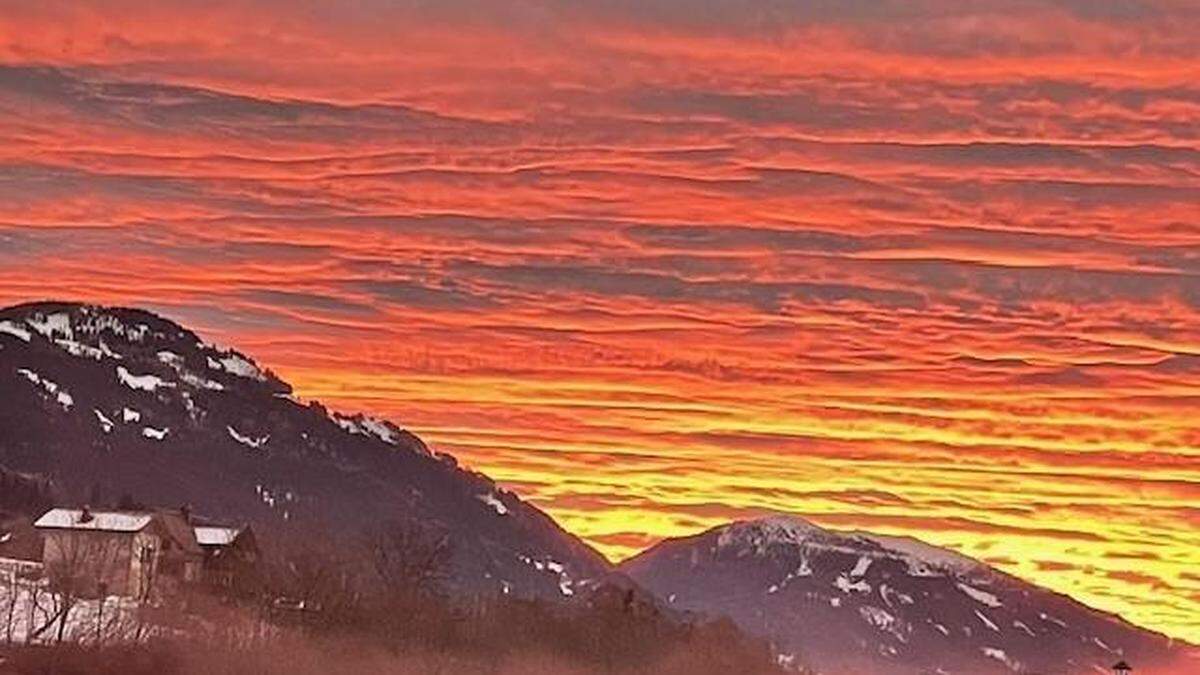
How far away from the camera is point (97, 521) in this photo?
150 m

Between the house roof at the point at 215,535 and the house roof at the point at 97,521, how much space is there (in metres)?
5.50

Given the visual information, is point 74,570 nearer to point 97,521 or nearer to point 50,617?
point 50,617

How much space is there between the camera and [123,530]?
148000mm

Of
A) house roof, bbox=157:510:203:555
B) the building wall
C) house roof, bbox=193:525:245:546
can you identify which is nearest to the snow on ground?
the building wall

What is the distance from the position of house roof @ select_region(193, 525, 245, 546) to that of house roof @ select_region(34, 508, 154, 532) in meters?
5.50

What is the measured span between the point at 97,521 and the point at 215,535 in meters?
13.4

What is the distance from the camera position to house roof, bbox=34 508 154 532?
14762cm

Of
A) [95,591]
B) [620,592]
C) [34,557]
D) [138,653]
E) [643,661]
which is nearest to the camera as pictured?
[138,653]

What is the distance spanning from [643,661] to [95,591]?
4026cm

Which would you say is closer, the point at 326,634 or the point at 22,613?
the point at 22,613

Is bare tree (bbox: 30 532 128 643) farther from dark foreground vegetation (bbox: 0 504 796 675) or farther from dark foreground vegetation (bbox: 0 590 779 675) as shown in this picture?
dark foreground vegetation (bbox: 0 590 779 675)

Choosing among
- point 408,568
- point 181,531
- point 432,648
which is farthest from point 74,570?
point 408,568

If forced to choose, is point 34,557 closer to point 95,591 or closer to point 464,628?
point 95,591

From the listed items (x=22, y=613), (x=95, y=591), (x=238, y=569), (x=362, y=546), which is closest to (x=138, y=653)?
(x=22, y=613)
